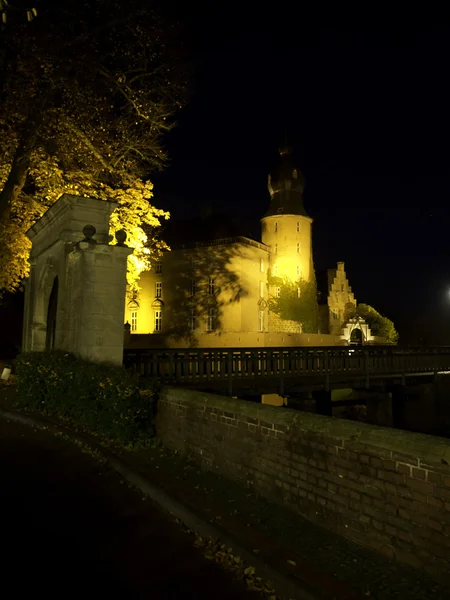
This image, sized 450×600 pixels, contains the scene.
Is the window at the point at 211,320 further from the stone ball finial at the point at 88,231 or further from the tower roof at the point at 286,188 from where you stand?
the stone ball finial at the point at 88,231

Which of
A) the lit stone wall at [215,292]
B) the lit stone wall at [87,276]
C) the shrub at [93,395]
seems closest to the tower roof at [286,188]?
the lit stone wall at [215,292]

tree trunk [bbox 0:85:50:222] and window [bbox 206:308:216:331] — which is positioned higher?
tree trunk [bbox 0:85:50:222]

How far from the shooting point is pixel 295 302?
51.8 metres

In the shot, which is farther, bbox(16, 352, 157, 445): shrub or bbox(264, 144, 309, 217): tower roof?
bbox(264, 144, 309, 217): tower roof

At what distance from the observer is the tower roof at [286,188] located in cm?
5575

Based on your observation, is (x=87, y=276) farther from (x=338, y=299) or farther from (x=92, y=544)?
(x=338, y=299)

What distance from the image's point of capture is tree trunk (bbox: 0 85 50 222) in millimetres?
16625

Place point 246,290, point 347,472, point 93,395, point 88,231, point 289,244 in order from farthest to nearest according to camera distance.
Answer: point 289,244, point 246,290, point 88,231, point 93,395, point 347,472

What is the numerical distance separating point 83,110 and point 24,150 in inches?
102

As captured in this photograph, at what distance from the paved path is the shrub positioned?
1.24m

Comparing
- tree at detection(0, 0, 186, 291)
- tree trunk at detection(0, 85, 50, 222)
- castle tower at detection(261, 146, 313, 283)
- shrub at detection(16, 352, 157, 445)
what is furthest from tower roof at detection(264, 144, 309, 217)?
shrub at detection(16, 352, 157, 445)

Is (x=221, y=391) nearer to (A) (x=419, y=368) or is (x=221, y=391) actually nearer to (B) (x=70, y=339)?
(B) (x=70, y=339)

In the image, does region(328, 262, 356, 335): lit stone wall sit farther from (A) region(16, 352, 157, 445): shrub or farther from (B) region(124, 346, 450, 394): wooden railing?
(A) region(16, 352, 157, 445): shrub

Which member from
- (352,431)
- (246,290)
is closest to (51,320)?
(352,431)
